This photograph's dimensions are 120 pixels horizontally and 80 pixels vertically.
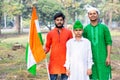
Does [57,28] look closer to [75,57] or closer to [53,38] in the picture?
[53,38]

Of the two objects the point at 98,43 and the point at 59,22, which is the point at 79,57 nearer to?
the point at 98,43

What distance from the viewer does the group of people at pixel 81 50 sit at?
14.7ft

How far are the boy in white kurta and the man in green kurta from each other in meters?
0.16

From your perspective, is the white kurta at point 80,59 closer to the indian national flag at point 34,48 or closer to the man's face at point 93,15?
the man's face at point 93,15

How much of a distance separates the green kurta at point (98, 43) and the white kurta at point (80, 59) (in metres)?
0.16

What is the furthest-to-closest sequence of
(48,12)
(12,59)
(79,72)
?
(48,12)
(12,59)
(79,72)

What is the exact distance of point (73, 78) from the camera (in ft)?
14.8

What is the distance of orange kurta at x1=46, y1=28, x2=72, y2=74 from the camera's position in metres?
4.82

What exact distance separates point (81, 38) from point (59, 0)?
109 ft

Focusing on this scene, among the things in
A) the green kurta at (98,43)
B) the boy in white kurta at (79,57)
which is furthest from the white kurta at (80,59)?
the green kurta at (98,43)

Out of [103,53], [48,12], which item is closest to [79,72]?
[103,53]

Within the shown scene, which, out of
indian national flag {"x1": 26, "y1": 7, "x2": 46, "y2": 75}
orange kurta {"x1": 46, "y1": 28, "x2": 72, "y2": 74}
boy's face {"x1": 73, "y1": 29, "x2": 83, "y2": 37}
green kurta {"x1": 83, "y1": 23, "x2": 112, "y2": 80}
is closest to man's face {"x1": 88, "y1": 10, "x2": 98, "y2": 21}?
green kurta {"x1": 83, "y1": 23, "x2": 112, "y2": 80}

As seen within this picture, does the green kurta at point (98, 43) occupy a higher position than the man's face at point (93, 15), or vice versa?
the man's face at point (93, 15)

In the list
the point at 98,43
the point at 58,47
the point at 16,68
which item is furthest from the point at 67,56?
the point at 16,68
